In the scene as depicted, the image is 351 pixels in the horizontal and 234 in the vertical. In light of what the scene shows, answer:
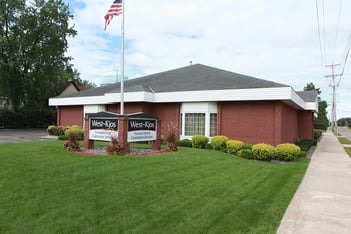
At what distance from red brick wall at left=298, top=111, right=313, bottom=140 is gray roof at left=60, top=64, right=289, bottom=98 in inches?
383

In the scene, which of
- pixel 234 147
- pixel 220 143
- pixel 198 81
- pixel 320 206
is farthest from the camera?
pixel 198 81

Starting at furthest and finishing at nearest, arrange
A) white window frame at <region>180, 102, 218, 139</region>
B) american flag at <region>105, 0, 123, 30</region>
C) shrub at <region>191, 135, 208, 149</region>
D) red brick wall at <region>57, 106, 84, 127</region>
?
red brick wall at <region>57, 106, 84, 127</region>
white window frame at <region>180, 102, 218, 139</region>
shrub at <region>191, 135, 208, 149</region>
american flag at <region>105, 0, 123, 30</region>

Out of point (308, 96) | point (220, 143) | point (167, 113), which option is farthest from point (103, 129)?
point (308, 96)

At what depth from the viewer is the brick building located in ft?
47.3

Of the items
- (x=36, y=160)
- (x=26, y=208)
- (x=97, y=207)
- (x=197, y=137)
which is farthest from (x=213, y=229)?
(x=197, y=137)

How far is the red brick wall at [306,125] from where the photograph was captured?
2501 centimetres

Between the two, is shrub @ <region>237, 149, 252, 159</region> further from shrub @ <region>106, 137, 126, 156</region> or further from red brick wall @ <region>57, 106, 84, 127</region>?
red brick wall @ <region>57, 106, 84, 127</region>

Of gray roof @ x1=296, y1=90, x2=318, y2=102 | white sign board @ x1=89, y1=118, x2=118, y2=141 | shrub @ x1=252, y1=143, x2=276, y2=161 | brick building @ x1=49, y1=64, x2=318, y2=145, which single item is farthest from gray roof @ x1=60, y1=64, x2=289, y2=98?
gray roof @ x1=296, y1=90, x2=318, y2=102

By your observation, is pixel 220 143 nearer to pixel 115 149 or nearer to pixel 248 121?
pixel 248 121

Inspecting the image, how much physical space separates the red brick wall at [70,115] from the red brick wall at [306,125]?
18731 mm

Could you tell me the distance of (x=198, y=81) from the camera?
18359 millimetres

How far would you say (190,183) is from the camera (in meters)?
6.81

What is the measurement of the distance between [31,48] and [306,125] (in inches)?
1207

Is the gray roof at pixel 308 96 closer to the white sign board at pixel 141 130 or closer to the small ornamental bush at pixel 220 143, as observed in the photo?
the small ornamental bush at pixel 220 143
